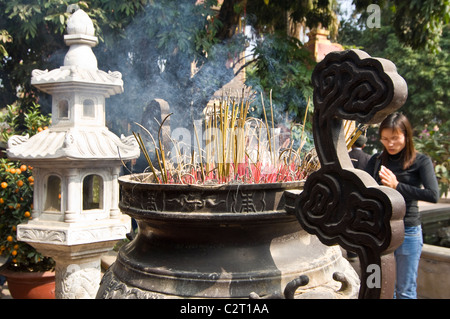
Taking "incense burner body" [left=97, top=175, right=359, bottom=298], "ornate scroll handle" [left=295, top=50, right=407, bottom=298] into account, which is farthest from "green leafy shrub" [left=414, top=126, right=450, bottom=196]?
"ornate scroll handle" [left=295, top=50, right=407, bottom=298]

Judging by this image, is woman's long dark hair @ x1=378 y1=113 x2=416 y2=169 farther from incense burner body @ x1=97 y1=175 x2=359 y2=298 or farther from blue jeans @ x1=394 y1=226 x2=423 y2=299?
incense burner body @ x1=97 y1=175 x2=359 y2=298

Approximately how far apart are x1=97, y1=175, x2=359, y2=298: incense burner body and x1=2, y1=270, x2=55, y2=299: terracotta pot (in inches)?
102

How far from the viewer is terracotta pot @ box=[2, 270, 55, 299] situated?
354 cm

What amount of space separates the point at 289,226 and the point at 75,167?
200 centimetres

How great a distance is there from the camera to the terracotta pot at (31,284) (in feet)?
11.6

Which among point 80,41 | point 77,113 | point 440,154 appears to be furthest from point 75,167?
point 440,154

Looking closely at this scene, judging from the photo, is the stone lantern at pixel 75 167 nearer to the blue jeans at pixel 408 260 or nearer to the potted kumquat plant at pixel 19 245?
the potted kumquat plant at pixel 19 245

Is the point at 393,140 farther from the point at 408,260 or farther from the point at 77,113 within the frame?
the point at 77,113

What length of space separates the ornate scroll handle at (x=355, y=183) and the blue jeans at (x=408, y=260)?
5.02ft

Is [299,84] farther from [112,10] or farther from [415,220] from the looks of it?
[415,220]

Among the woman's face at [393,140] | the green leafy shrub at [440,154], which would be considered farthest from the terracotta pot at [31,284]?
the green leafy shrub at [440,154]

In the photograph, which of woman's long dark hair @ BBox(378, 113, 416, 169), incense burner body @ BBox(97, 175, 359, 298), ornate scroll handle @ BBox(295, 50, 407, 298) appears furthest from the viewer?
woman's long dark hair @ BBox(378, 113, 416, 169)

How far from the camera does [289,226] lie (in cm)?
135

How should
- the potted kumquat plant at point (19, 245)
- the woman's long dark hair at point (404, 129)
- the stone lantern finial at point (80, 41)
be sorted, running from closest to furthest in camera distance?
1. the woman's long dark hair at point (404, 129)
2. the stone lantern finial at point (80, 41)
3. the potted kumquat plant at point (19, 245)
